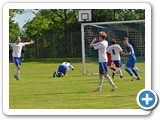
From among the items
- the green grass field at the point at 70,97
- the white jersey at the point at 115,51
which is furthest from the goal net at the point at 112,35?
the green grass field at the point at 70,97

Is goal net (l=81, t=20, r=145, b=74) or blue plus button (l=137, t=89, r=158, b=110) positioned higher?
goal net (l=81, t=20, r=145, b=74)

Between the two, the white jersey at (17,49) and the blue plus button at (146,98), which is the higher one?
the white jersey at (17,49)

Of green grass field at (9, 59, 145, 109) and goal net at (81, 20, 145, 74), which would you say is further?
goal net at (81, 20, 145, 74)

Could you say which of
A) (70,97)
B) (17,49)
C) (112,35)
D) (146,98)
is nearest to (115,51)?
(17,49)

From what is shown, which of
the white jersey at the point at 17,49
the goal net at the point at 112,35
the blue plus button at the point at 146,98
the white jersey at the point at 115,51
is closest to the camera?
the blue plus button at the point at 146,98

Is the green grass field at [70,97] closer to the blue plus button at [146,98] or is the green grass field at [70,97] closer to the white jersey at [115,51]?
the blue plus button at [146,98]

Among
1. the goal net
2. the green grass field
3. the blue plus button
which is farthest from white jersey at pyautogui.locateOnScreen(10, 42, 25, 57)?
the blue plus button

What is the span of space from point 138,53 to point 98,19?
9.38 metres

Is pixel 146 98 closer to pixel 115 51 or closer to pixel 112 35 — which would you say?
pixel 115 51

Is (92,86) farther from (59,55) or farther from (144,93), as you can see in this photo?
(59,55)

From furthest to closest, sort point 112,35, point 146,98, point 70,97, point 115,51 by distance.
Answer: point 112,35, point 115,51, point 70,97, point 146,98

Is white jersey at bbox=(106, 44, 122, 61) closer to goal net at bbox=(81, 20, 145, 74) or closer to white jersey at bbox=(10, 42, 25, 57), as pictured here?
white jersey at bbox=(10, 42, 25, 57)
